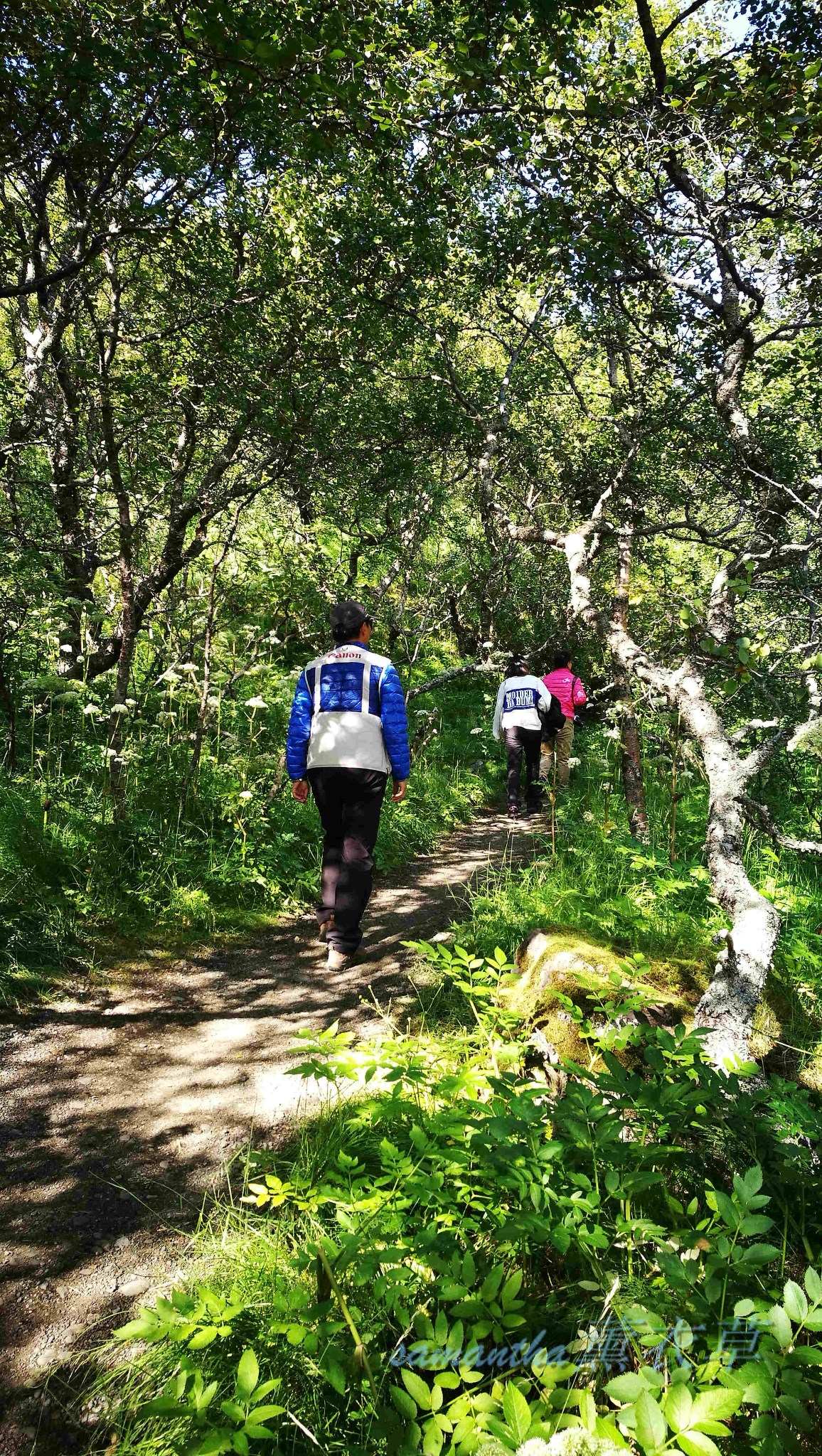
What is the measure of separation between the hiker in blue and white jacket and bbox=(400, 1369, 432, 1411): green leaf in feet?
10.7

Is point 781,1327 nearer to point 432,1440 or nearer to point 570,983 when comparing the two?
point 432,1440

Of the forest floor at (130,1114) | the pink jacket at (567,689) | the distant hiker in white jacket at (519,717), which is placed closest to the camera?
the forest floor at (130,1114)

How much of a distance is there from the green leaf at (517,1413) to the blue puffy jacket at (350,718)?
135 inches

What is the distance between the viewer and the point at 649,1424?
3.35ft

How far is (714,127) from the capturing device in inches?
181

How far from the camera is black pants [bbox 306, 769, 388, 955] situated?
447 cm

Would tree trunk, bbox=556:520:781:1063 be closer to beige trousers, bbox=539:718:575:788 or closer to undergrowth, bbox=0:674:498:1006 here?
undergrowth, bbox=0:674:498:1006

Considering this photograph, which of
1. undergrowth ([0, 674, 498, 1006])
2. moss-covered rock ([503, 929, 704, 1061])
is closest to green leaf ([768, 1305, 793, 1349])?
moss-covered rock ([503, 929, 704, 1061])

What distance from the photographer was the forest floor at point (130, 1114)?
1.93 m

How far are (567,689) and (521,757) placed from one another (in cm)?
131

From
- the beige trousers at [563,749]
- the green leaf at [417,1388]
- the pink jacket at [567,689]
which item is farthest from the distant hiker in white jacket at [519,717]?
the green leaf at [417,1388]

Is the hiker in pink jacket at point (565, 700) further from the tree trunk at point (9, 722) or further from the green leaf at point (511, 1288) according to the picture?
the green leaf at point (511, 1288)

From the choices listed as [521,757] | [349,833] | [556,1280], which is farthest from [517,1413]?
[521,757]

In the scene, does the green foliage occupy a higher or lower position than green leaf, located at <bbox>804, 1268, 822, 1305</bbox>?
lower
